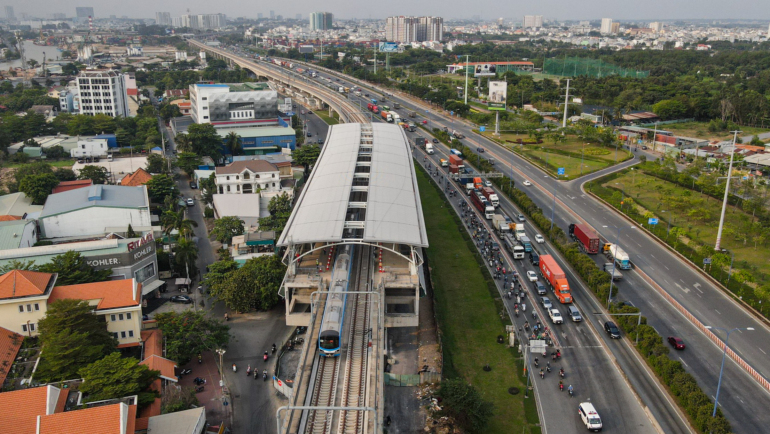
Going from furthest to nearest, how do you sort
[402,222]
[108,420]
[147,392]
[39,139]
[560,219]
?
1. [39,139]
2. [560,219]
3. [402,222]
4. [147,392]
5. [108,420]

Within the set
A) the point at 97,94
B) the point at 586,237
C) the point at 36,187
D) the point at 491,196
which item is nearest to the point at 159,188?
the point at 36,187

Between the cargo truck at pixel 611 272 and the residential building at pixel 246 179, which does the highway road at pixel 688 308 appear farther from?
the residential building at pixel 246 179

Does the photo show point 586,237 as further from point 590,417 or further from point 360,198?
point 590,417

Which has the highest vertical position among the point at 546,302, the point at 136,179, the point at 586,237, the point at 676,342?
the point at 136,179

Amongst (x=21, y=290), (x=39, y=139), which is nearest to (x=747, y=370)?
(x=21, y=290)

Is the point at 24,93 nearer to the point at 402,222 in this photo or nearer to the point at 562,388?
the point at 402,222
